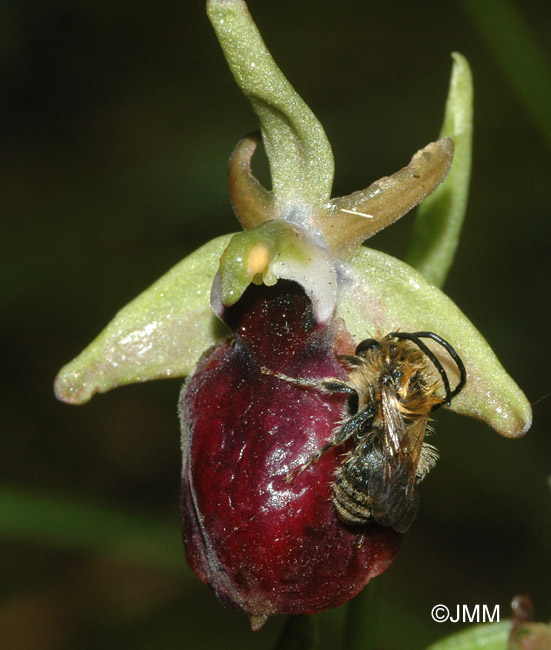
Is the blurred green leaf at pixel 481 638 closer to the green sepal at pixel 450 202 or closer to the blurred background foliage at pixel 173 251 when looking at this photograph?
the green sepal at pixel 450 202

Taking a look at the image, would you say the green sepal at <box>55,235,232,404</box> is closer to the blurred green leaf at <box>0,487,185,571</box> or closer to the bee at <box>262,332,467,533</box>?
the bee at <box>262,332,467,533</box>

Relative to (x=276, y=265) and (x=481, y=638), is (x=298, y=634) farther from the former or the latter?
(x=276, y=265)

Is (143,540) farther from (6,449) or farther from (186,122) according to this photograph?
(186,122)

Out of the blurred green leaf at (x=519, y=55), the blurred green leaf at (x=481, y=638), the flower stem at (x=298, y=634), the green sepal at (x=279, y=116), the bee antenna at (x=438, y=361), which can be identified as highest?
the green sepal at (x=279, y=116)

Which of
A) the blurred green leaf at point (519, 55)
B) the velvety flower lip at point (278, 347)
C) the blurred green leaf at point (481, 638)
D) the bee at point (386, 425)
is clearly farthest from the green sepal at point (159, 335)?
the blurred green leaf at point (519, 55)

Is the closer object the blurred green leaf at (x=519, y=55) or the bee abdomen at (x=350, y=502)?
the bee abdomen at (x=350, y=502)

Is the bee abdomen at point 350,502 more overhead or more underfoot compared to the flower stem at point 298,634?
more overhead

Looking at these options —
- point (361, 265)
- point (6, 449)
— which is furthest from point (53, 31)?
point (361, 265)
